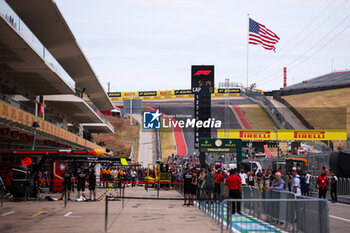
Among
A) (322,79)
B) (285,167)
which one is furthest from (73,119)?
(322,79)

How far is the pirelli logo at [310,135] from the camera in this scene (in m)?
68.7

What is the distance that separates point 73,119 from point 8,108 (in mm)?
41961

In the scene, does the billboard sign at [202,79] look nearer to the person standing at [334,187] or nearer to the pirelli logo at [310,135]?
the pirelli logo at [310,135]

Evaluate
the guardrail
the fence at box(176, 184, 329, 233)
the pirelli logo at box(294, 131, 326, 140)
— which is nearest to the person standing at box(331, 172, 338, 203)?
the fence at box(176, 184, 329, 233)

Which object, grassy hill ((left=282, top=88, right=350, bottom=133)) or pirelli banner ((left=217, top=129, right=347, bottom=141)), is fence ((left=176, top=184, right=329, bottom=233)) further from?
grassy hill ((left=282, top=88, right=350, bottom=133))

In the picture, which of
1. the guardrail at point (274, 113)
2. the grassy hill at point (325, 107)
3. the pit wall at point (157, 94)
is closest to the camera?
the guardrail at point (274, 113)

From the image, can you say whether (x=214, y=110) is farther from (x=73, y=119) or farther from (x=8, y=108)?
(x=8, y=108)

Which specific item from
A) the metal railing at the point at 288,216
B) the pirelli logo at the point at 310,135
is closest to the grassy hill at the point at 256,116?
the pirelli logo at the point at 310,135

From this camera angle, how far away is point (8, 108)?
2870cm

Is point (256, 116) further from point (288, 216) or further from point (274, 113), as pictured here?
point (288, 216)

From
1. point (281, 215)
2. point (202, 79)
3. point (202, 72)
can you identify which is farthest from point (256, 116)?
point (281, 215)

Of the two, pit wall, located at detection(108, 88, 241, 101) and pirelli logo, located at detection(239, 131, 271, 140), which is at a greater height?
pit wall, located at detection(108, 88, 241, 101)

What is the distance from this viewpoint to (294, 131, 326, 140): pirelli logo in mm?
68688

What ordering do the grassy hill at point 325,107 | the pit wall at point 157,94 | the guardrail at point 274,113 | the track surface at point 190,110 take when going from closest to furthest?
the guardrail at point 274,113
the grassy hill at point 325,107
the track surface at point 190,110
the pit wall at point 157,94
